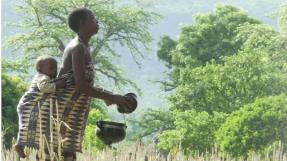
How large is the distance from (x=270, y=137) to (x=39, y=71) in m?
10.8

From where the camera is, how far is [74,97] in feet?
11.6

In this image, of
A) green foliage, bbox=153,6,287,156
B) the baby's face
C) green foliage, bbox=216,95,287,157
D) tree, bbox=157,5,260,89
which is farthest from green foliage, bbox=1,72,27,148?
the baby's face

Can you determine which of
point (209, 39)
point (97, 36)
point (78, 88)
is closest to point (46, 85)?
point (78, 88)

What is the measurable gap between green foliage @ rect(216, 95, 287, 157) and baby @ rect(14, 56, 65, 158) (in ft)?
32.0

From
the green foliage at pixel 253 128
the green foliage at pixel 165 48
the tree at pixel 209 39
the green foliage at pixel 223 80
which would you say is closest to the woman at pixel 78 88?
the green foliage at pixel 223 80

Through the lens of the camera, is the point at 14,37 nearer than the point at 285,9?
No

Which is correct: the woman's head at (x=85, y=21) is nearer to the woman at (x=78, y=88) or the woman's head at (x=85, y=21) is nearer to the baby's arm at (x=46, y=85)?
the woman at (x=78, y=88)

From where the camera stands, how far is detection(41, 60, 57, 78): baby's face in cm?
377

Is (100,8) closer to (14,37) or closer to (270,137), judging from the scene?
(14,37)

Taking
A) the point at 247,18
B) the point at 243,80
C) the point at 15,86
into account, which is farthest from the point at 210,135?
the point at 247,18

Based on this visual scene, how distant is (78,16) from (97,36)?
26.1 metres

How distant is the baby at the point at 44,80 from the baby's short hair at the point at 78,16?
231 mm

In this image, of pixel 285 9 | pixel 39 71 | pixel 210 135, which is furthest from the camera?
pixel 285 9

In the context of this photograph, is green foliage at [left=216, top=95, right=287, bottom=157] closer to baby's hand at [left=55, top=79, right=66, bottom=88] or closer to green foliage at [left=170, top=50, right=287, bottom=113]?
green foliage at [left=170, top=50, right=287, bottom=113]
